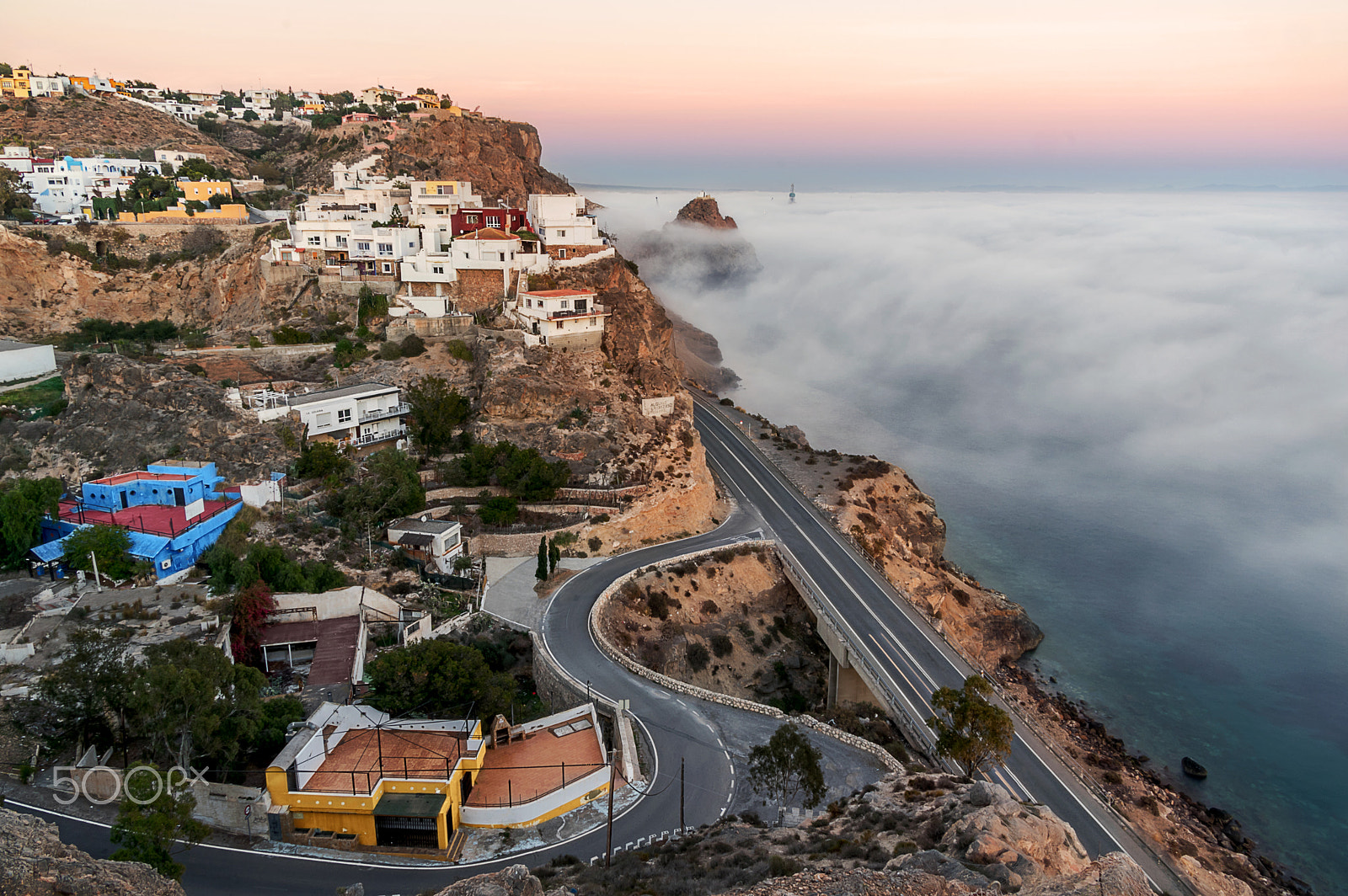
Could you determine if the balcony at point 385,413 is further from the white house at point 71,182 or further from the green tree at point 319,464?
the white house at point 71,182

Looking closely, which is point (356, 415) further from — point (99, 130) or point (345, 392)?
point (99, 130)

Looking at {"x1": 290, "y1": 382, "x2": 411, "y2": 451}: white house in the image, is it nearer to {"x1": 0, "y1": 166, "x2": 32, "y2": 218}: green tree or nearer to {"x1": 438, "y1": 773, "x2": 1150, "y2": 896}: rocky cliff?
{"x1": 438, "y1": 773, "x2": 1150, "y2": 896}: rocky cliff

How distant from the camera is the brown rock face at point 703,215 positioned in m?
165

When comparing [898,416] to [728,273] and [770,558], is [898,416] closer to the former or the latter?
[770,558]

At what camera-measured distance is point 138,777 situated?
1834 cm

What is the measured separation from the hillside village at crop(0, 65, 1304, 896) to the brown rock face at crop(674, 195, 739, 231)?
3669 inches

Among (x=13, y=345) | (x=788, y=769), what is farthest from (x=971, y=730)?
(x=13, y=345)

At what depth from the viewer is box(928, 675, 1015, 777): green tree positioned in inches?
886

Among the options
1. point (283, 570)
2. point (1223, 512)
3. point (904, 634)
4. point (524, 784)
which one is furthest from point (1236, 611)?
point (283, 570)

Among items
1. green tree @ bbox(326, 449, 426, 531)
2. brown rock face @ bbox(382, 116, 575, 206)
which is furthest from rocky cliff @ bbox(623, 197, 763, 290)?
green tree @ bbox(326, 449, 426, 531)

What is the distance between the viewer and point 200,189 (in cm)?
6825

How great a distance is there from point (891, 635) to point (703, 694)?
31.6 ft

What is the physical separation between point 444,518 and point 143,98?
89.1 m

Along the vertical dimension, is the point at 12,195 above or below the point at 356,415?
above
